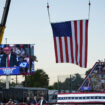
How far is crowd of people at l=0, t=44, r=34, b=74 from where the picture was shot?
52.1 m

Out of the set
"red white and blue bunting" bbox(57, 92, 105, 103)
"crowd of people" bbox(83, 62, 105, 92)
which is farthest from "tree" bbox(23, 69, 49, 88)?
"red white and blue bunting" bbox(57, 92, 105, 103)

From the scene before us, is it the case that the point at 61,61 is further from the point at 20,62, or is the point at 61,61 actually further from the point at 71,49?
the point at 20,62

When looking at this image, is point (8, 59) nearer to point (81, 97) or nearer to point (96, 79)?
point (96, 79)

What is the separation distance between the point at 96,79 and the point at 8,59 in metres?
12.9

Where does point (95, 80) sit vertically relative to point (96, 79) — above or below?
below

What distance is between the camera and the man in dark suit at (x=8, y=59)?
172ft

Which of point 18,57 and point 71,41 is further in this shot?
point 18,57

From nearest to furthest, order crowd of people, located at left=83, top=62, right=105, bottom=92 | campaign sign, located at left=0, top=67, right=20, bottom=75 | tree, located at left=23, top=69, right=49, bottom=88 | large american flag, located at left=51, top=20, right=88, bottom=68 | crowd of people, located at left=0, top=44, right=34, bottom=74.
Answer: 1. large american flag, located at left=51, top=20, right=88, bottom=68
2. crowd of people, located at left=0, top=44, right=34, bottom=74
3. campaign sign, located at left=0, top=67, right=20, bottom=75
4. crowd of people, located at left=83, top=62, right=105, bottom=92
5. tree, located at left=23, top=69, right=49, bottom=88

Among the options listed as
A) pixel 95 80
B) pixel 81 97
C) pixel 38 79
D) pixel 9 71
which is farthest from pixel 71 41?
pixel 38 79

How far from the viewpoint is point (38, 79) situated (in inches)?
3378

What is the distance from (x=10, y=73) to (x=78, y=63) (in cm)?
3776

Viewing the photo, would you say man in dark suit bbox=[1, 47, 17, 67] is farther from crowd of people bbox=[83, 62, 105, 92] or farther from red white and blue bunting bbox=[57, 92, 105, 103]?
red white and blue bunting bbox=[57, 92, 105, 103]

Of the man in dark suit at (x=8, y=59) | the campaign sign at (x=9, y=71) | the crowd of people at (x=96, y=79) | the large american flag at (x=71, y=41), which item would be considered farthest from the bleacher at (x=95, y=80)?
the large american flag at (x=71, y=41)

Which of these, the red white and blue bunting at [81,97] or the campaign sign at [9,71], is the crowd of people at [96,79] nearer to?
the campaign sign at [9,71]
